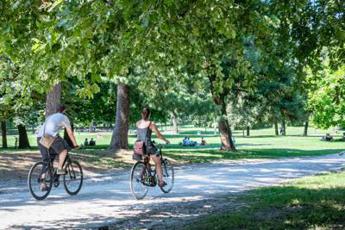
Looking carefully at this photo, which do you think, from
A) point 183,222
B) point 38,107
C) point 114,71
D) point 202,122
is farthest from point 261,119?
point 114,71

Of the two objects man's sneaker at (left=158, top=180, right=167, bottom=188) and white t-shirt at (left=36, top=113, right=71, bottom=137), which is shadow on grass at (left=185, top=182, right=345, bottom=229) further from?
white t-shirt at (left=36, top=113, right=71, bottom=137)

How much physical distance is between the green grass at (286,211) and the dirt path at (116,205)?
1.71ft

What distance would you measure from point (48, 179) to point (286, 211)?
5046 mm

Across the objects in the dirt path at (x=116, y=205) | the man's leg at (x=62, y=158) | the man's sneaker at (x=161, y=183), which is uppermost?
the man's leg at (x=62, y=158)

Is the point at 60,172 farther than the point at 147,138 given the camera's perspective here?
No

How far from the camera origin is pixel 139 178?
1223 cm

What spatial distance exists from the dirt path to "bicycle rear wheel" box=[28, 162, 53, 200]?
18 centimetres

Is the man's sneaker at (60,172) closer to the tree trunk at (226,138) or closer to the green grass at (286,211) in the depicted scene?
the green grass at (286,211)

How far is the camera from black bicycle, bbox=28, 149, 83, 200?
1155cm

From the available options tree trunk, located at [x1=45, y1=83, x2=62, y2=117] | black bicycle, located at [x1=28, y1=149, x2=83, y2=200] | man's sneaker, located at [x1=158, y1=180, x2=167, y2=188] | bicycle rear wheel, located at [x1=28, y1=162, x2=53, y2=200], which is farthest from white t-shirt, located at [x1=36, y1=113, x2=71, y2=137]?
tree trunk, located at [x1=45, y1=83, x2=62, y2=117]

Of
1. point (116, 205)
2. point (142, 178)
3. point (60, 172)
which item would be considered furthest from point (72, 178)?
point (116, 205)

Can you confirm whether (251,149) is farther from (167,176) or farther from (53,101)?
(167,176)

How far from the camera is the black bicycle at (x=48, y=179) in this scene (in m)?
11.6

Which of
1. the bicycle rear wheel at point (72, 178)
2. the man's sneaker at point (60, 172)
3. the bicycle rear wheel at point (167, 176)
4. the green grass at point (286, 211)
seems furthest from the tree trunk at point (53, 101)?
the green grass at point (286, 211)
